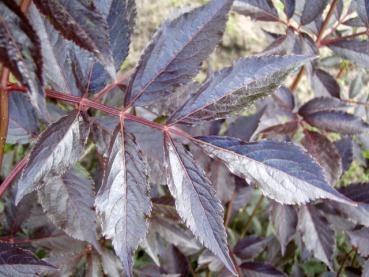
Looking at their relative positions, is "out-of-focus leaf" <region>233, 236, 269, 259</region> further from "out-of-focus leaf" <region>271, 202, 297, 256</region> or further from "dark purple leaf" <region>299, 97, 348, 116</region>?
"dark purple leaf" <region>299, 97, 348, 116</region>

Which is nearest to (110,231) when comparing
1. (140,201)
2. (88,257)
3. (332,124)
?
(140,201)

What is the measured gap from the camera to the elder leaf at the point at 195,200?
707 millimetres

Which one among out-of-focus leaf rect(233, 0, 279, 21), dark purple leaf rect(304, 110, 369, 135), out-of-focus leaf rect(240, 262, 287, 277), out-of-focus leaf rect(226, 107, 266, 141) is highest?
out-of-focus leaf rect(233, 0, 279, 21)

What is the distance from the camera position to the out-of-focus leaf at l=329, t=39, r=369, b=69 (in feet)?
3.62

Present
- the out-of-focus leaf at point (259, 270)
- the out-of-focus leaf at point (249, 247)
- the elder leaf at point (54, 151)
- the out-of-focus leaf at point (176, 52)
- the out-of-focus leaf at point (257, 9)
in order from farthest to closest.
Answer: the out-of-focus leaf at point (249, 247), the out-of-focus leaf at point (259, 270), the out-of-focus leaf at point (257, 9), the out-of-focus leaf at point (176, 52), the elder leaf at point (54, 151)

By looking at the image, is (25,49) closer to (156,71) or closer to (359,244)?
(156,71)

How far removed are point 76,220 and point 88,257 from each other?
22 centimetres

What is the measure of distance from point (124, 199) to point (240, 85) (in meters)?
0.24

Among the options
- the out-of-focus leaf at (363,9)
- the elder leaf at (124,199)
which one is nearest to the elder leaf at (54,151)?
the elder leaf at (124,199)

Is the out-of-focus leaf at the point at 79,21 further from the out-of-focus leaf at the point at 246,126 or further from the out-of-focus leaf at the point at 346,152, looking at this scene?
the out-of-focus leaf at the point at 346,152

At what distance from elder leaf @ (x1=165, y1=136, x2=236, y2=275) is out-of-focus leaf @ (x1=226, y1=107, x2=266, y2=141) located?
17.9 inches

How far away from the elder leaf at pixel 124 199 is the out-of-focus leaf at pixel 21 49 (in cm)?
22

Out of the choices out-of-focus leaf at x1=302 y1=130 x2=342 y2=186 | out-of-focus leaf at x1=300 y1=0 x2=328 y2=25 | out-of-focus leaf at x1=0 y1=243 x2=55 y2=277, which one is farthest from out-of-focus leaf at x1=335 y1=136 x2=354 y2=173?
out-of-focus leaf at x1=0 y1=243 x2=55 y2=277

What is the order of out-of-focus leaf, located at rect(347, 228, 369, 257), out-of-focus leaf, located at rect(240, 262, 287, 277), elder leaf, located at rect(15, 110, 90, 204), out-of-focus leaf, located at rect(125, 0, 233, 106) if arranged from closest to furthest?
elder leaf, located at rect(15, 110, 90, 204) → out-of-focus leaf, located at rect(125, 0, 233, 106) → out-of-focus leaf, located at rect(347, 228, 369, 257) → out-of-focus leaf, located at rect(240, 262, 287, 277)
